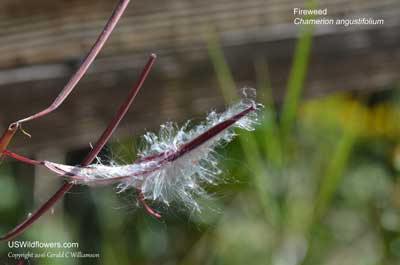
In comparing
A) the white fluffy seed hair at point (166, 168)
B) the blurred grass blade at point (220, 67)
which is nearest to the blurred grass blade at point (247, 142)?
the blurred grass blade at point (220, 67)

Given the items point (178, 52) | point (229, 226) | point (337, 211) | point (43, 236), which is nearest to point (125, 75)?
point (178, 52)

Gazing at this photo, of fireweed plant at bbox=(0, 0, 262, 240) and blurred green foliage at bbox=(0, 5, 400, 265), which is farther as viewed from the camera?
blurred green foliage at bbox=(0, 5, 400, 265)

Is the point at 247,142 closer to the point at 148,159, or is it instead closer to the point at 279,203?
the point at 279,203

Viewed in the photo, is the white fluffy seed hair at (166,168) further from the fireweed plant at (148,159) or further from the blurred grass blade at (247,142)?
the blurred grass blade at (247,142)

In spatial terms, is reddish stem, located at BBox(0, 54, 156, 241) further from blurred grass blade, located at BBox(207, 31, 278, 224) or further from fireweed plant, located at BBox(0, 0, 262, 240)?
blurred grass blade, located at BBox(207, 31, 278, 224)

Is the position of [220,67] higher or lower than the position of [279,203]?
higher

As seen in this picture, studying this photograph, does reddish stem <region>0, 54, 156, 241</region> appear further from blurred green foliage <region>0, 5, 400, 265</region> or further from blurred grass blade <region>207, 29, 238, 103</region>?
blurred grass blade <region>207, 29, 238, 103</region>

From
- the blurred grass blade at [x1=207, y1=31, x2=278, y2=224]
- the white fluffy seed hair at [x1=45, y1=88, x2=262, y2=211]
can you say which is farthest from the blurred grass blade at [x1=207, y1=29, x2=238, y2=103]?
the white fluffy seed hair at [x1=45, y1=88, x2=262, y2=211]

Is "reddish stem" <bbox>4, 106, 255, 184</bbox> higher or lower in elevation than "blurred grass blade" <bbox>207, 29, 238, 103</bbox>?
lower

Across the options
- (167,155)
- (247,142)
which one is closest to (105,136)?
(167,155)
